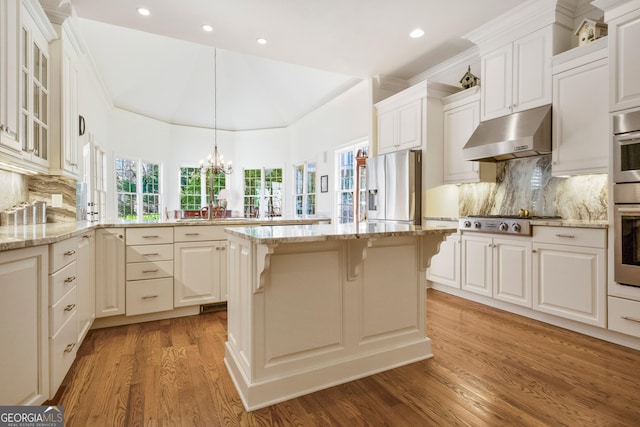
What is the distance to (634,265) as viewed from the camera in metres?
2.44

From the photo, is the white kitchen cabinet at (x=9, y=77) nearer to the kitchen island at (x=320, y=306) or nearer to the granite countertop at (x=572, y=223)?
the kitchen island at (x=320, y=306)

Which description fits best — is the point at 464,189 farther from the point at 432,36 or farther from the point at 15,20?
the point at 15,20

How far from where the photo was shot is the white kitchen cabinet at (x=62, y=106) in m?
2.83

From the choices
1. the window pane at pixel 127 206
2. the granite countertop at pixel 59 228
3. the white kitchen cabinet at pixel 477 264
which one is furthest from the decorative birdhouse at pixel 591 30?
the window pane at pixel 127 206

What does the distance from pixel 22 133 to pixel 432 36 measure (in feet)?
12.7

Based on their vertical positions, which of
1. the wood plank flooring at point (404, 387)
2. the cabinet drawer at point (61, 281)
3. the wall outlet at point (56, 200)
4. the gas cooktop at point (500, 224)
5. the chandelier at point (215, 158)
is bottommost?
the wood plank flooring at point (404, 387)

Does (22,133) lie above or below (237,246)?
above

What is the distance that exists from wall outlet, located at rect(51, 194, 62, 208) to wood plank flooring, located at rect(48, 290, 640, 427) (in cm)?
129

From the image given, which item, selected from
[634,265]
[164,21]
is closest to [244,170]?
[164,21]

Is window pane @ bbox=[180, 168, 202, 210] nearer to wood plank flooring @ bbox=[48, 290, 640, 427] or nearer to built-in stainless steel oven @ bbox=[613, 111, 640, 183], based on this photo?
wood plank flooring @ bbox=[48, 290, 640, 427]

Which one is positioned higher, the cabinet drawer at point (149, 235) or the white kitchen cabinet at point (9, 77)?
the white kitchen cabinet at point (9, 77)

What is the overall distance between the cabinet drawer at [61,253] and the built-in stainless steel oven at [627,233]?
3700 millimetres

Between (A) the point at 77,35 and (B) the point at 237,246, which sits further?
(A) the point at 77,35

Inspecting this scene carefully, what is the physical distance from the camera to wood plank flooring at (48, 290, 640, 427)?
1.69 metres
